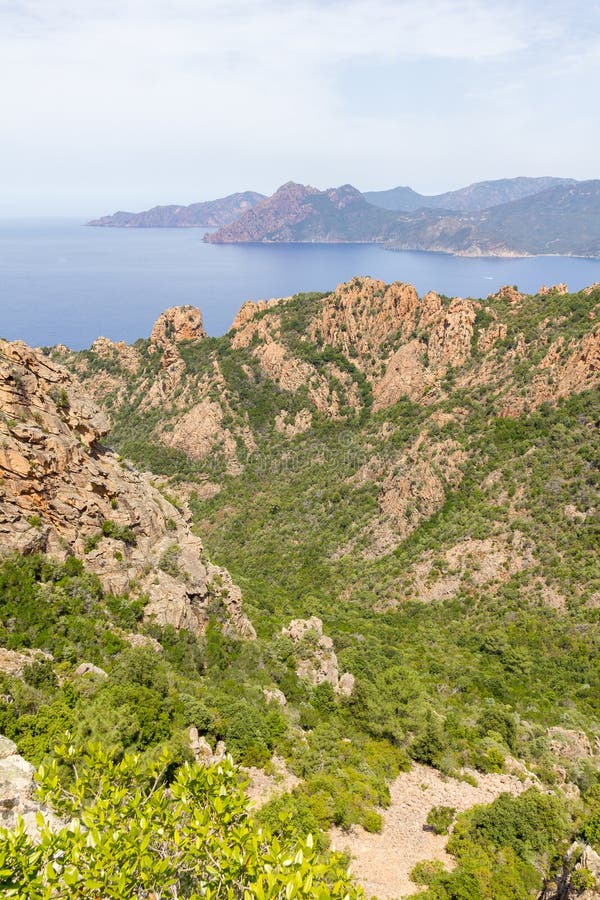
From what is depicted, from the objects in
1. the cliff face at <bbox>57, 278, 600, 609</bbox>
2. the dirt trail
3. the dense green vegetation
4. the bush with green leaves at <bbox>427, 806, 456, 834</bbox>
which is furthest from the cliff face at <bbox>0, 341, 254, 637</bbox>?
the cliff face at <bbox>57, 278, 600, 609</bbox>

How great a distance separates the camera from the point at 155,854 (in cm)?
1250

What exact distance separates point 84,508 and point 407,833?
2519 cm

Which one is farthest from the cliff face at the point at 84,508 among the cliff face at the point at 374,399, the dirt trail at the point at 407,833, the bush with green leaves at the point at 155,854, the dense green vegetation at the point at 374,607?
the cliff face at the point at 374,399

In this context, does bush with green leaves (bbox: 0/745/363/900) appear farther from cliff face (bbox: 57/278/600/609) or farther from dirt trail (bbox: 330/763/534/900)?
cliff face (bbox: 57/278/600/609)

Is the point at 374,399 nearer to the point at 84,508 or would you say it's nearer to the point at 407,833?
the point at 84,508

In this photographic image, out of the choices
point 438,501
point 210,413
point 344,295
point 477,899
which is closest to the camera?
point 477,899

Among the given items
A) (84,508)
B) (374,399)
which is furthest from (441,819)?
(374,399)

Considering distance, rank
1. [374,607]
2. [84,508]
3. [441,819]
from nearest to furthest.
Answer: [441,819], [84,508], [374,607]

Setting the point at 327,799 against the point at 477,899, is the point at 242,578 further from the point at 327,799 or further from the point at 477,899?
the point at 477,899

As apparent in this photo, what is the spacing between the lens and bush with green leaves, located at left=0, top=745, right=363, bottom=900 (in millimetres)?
10109

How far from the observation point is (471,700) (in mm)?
38812

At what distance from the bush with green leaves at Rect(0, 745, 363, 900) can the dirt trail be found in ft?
33.5

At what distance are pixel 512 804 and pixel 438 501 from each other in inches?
1743

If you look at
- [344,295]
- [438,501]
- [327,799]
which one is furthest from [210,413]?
[327,799]
